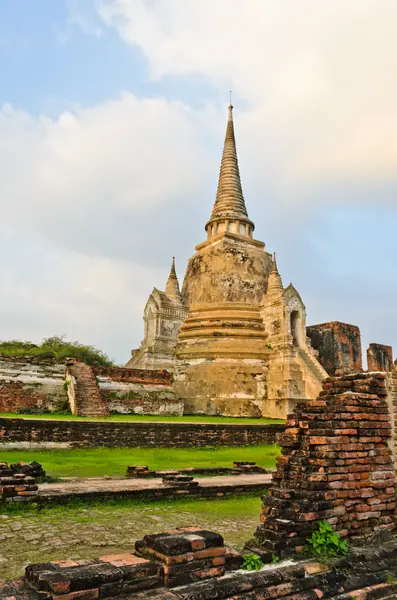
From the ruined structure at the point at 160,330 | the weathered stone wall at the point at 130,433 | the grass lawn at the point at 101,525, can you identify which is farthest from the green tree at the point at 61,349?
the grass lawn at the point at 101,525

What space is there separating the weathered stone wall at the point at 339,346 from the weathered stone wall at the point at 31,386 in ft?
46.1

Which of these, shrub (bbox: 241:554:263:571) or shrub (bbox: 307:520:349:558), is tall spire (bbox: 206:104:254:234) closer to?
shrub (bbox: 307:520:349:558)

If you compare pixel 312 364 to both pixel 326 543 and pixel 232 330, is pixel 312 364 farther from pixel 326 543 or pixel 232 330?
pixel 326 543

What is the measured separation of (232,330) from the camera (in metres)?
24.2

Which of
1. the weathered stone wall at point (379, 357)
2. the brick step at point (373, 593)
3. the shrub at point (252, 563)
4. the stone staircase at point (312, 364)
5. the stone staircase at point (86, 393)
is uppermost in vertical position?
the weathered stone wall at point (379, 357)

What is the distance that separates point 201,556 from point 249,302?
A: 75.4ft

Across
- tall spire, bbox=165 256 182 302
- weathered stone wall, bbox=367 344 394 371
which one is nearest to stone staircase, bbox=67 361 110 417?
tall spire, bbox=165 256 182 302

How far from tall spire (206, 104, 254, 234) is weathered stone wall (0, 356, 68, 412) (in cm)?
1523

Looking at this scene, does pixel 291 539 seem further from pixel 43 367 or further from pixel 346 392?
pixel 43 367

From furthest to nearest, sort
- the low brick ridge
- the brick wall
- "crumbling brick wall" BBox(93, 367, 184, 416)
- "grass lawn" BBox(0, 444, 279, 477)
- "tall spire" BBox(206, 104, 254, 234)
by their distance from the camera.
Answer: "tall spire" BBox(206, 104, 254, 234), the brick wall, "crumbling brick wall" BBox(93, 367, 184, 416), "grass lawn" BBox(0, 444, 279, 477), the low brick ridge

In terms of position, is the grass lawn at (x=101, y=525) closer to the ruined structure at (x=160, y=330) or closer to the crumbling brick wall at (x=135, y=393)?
the crumbling brick wall at (x=135, y=393)

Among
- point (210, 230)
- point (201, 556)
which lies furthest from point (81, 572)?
point (210, 230)

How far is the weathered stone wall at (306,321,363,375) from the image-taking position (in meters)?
25.4

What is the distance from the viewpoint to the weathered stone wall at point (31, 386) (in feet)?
55.5
